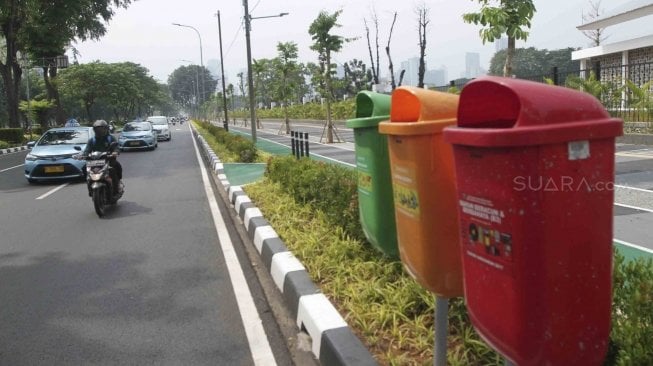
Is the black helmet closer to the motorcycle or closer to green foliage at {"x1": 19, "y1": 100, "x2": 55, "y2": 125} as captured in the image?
the motorcycle

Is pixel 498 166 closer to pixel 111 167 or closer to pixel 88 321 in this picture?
pixel 88 321

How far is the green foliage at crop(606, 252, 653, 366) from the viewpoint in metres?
1.98

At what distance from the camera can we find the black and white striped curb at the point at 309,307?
281cm

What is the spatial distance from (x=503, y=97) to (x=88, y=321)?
3.23 meters

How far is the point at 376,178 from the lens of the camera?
2834 millimetres

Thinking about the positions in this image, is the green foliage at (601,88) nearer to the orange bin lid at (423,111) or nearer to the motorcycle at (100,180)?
the motorcycle at (100,180)

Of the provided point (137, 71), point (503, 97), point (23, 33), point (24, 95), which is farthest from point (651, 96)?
point (137, 71)

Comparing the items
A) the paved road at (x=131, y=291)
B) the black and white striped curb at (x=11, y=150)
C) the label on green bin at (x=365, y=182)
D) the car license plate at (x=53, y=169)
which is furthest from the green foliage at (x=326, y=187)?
the black and white striped curb at (x=11, y=150)

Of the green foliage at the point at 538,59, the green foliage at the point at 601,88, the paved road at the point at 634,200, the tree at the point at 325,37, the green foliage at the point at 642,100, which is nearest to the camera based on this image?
the paved road at the point at 634,200

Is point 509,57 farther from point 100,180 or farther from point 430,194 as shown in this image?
point 430,194

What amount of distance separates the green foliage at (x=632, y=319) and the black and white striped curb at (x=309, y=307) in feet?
3.61

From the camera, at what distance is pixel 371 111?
327 cm

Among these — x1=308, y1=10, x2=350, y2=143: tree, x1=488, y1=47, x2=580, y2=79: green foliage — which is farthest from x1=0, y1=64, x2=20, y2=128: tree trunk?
x1=488, y1=47, x2=580, y2=79: green foliage

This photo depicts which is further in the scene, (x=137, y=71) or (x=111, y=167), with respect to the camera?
(x=137, y=71)
